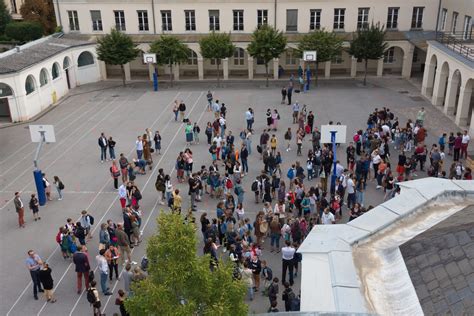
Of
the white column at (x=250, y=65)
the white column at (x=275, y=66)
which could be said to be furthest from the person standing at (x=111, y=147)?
the white column at (x=275, y=66)

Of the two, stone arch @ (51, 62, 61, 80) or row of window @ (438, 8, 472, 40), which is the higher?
row of window @ (438, 8, 472, 40)

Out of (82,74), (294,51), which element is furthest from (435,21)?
(82,74)

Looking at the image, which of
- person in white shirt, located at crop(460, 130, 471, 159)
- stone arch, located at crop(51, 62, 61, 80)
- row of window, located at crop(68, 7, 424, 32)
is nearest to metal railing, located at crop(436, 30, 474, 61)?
row of window, located at crop(68, 7, 424, 32)

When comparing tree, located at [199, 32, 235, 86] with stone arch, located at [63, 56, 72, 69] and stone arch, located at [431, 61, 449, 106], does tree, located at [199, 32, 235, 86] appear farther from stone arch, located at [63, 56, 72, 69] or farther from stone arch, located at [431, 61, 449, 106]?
stone arch, located at [431, 61, 449, 106]

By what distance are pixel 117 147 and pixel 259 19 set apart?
1901 centimetres

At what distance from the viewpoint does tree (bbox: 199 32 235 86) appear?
3853 centimetres

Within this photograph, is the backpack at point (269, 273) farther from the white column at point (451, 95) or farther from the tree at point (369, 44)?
the tree at point (369, 44)

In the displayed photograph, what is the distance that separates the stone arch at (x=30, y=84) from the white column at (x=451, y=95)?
25.9 meters

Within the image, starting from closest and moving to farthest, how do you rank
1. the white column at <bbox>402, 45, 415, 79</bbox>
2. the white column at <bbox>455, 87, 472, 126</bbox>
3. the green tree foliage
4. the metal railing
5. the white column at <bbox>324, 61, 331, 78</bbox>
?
the white column at <bbox>455, 87, 472, 126</bbox> < the metal railing < the white column at <bbox>402, 45, 415, 79</bbox> < the white column at <bbox>324, 61, 331, 78</bbox> < the green tree foliage

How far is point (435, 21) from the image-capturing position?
134 feet

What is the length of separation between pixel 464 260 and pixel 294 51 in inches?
1138

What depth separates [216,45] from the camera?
126ft

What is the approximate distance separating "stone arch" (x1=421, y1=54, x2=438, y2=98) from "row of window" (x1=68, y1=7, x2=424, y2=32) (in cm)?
666

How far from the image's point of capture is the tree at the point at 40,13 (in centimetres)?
5166
